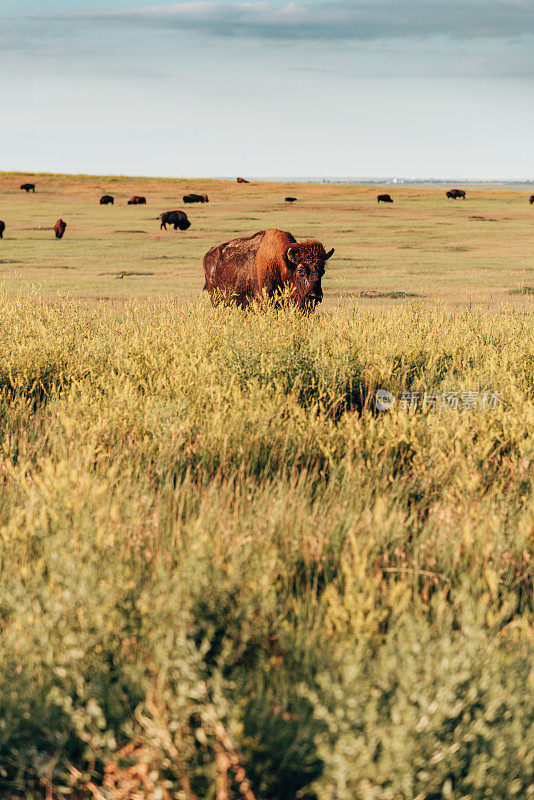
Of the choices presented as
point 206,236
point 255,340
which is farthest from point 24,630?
point 206,236

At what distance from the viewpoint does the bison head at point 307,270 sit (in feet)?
36.2

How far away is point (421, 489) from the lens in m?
4.64

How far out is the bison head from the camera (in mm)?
11039

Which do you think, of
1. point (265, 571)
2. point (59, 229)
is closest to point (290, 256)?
point (265, 571)

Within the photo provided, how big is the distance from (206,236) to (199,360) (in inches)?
1364

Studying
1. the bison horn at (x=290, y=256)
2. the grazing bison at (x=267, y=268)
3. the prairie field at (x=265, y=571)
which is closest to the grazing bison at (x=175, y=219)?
the grazing bison at (x=267, y=268)

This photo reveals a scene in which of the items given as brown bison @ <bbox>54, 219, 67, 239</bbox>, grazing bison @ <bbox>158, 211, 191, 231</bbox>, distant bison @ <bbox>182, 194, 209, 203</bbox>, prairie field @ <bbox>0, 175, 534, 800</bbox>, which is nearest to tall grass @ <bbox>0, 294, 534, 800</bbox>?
prairie field @ <bbox>0, 175, 534, 800</bbox>

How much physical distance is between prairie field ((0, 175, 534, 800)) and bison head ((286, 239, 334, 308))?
2.45m

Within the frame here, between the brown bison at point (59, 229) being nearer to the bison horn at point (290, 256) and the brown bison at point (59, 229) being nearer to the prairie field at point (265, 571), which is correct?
the bison horn at point (290, 256)

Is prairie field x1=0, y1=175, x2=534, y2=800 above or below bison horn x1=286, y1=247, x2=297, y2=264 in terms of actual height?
below

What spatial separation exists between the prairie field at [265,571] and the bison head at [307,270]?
2.45 m

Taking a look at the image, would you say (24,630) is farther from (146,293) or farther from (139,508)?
(146,293)

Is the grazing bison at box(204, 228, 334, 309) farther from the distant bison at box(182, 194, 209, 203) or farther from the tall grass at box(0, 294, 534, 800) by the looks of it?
the distant bison at box(182, 194, 209, 203)

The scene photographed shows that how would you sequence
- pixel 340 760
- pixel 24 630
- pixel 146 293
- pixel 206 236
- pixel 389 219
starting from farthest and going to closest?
pixel 389 219 → pixel 206 236 → pixel 146 293 → pixel 24 630 → pixel 340 760
